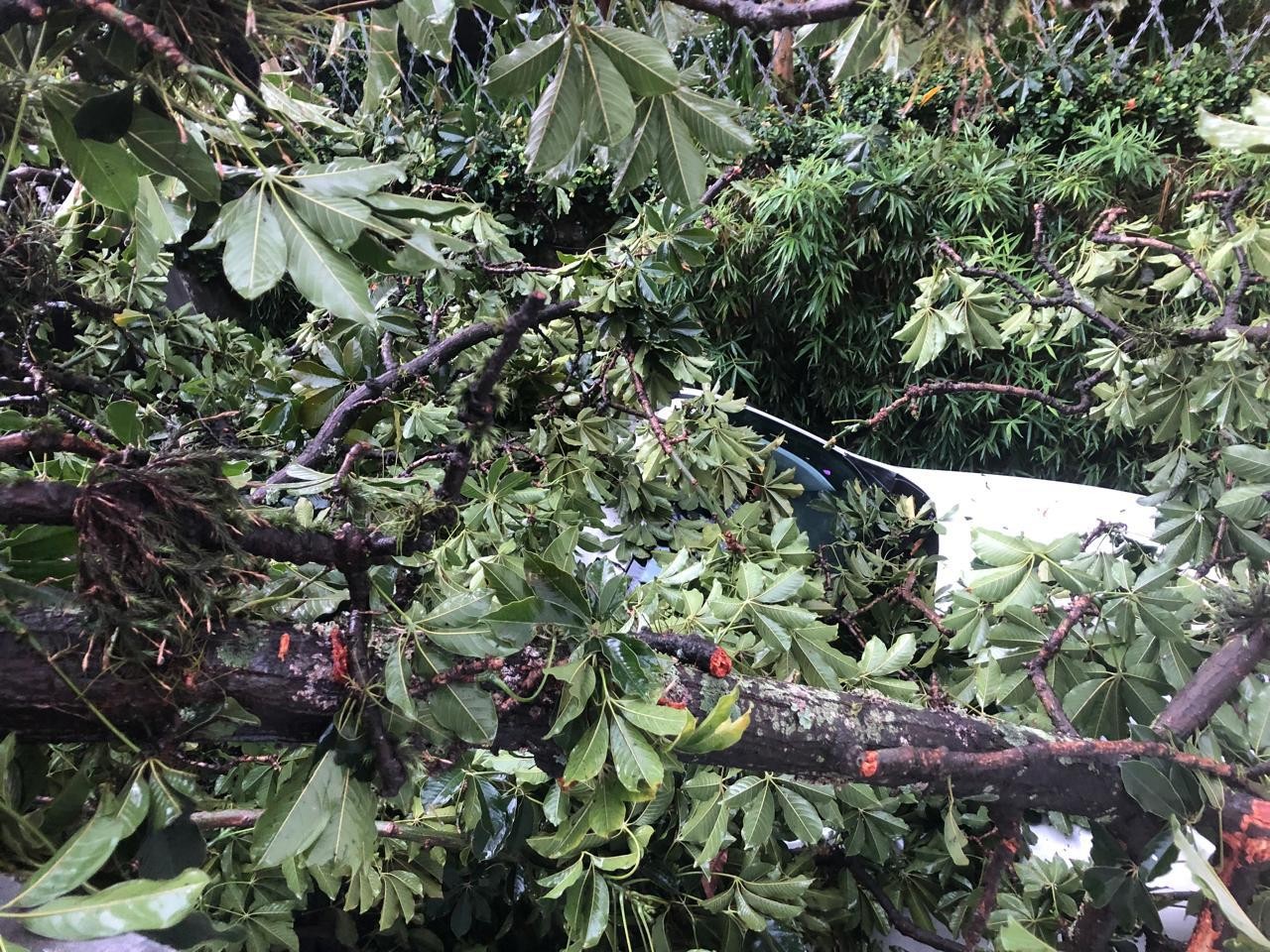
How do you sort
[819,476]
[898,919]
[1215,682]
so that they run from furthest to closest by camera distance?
[819,476]
[898,919]
[1215,682]

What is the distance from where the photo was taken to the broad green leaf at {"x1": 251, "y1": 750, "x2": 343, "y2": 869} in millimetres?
361

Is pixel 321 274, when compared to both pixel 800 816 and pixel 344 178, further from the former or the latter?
pixel 800 816

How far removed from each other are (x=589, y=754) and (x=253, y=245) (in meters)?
0.33

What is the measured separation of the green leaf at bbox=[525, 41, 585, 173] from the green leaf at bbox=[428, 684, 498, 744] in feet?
1.09

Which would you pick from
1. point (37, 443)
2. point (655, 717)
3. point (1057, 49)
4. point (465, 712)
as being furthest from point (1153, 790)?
point (1057, 49)

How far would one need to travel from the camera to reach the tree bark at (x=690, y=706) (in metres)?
0.34

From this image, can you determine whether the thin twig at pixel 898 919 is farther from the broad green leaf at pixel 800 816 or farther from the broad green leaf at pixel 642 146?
the broad green leaf at pixel 642 146

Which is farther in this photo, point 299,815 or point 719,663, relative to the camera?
point 719,663

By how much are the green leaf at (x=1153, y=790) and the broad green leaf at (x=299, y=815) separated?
20.3 inches

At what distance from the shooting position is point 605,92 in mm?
441

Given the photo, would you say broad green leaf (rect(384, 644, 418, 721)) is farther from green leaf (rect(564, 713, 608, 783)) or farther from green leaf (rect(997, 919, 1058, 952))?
green leaf (rect(997, 919, 1058, 952))

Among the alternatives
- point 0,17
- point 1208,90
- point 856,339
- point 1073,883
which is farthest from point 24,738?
point 1208,90

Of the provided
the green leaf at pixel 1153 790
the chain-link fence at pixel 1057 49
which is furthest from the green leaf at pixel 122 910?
the chain-link fence at pixel 1057 49

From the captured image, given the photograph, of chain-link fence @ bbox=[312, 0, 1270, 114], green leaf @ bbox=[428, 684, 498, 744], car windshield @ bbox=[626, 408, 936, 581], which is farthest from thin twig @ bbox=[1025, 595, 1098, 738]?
chain-link fence @ bbox=[312, 0, 1270, 114]
